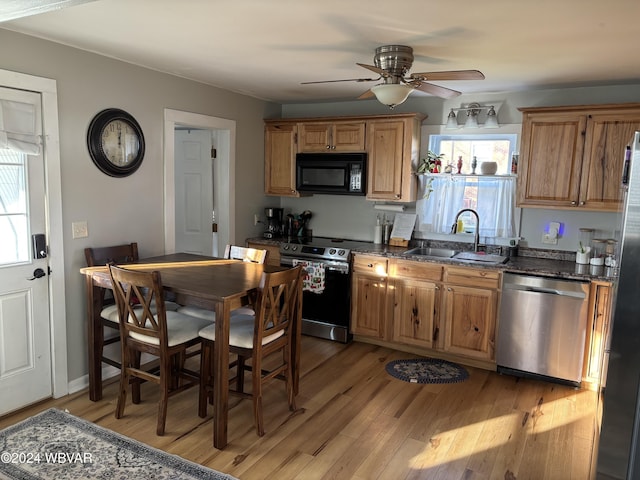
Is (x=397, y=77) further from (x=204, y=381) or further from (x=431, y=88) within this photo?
(x=204, y=381)

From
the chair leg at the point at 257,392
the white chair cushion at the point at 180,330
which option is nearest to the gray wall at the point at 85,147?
the white chair cushion at the point at 180,330

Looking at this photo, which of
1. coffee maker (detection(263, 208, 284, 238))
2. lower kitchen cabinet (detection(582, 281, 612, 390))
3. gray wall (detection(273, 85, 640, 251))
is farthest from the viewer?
coffee maker (detection(263, 208, 284, 238))

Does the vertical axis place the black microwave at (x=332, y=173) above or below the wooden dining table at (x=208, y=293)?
above

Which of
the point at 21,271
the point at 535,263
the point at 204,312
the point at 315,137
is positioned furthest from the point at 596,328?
the point at 21,271

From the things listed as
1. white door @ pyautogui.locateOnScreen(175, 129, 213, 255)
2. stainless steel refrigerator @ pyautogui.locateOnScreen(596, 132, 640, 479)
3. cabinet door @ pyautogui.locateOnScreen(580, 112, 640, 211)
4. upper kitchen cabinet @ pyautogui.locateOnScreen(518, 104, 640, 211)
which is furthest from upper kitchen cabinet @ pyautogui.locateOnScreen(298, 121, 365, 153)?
stainless steel refrigerator @ pyautogui.locateOnScreen(596, 132, 640, 479)

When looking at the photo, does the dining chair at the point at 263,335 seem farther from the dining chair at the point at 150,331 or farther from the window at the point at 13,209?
the window at the point at 13,209

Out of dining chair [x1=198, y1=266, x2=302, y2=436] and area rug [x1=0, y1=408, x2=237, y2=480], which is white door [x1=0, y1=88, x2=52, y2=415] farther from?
dining chair [x1=198, y1=266, x2=302, y2=436]

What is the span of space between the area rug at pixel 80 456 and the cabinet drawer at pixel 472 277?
7.85 ft

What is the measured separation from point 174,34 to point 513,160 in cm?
302

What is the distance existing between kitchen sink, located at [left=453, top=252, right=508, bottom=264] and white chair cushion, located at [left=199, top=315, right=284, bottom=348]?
6.29 feet

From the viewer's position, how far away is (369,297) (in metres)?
4.42

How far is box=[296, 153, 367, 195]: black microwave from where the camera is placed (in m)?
4.66

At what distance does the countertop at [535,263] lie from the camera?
357cm

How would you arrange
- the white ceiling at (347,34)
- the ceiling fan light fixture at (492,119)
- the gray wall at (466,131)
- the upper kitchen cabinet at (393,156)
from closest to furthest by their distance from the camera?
the white ceiling at (347,34)
the gray wall at (466,131)
the ceiling fan light fixture at (492,119)
the upper kitchen cabinet at (393,156)
